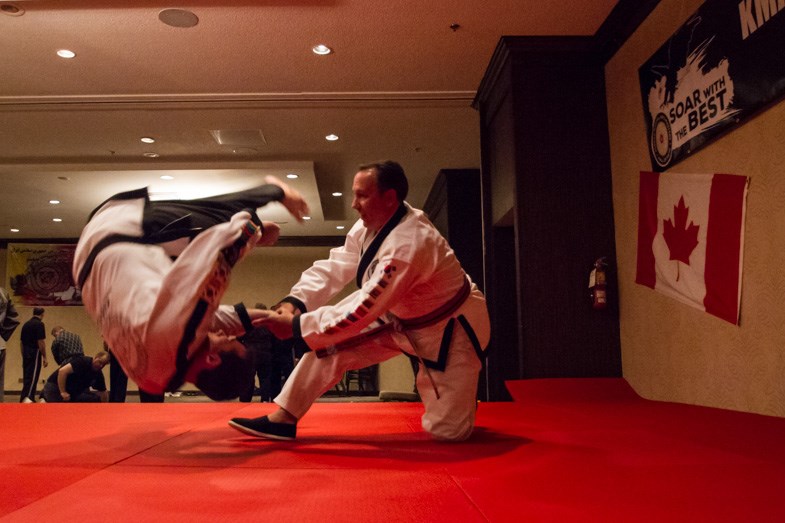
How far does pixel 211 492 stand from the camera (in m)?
1.60

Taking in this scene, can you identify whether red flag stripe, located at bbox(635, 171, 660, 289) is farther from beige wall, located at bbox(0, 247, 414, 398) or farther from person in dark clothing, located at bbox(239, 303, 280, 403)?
beige wall, located at bbox(0, 247, 414, 398)

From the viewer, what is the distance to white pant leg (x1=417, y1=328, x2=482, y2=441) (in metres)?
2.53

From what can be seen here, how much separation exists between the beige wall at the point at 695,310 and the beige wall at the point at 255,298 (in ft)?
28.9

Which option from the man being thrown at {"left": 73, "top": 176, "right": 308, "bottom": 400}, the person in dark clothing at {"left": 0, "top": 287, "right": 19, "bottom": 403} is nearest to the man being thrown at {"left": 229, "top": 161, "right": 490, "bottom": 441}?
the man being thrown at {"left": 73, "top": 176, "right": 308, "bottom": 400}

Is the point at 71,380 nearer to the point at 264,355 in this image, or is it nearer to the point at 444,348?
the point at 264,355

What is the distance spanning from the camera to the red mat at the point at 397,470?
56.3 inches

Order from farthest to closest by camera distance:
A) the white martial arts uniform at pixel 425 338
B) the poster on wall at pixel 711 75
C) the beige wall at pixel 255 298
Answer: the beige wall at pixel 255 298 → the poster on wall at pixel 711 75 → the white martial arts uniform at pixel 425 338

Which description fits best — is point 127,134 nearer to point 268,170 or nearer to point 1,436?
point 268,170

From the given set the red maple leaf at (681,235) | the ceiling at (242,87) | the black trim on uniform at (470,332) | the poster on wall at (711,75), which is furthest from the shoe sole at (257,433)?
the poster on wall at (711,75)

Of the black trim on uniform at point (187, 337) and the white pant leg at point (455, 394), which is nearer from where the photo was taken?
the black trim on uniform at point (187, 337)

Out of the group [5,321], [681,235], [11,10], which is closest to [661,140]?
[681,235]

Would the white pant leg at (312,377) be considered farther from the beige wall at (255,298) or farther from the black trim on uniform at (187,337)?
the beige wall at (255,298)

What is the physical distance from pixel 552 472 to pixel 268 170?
6945mm

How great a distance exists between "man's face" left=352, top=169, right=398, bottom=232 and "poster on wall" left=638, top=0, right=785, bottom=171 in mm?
2075
